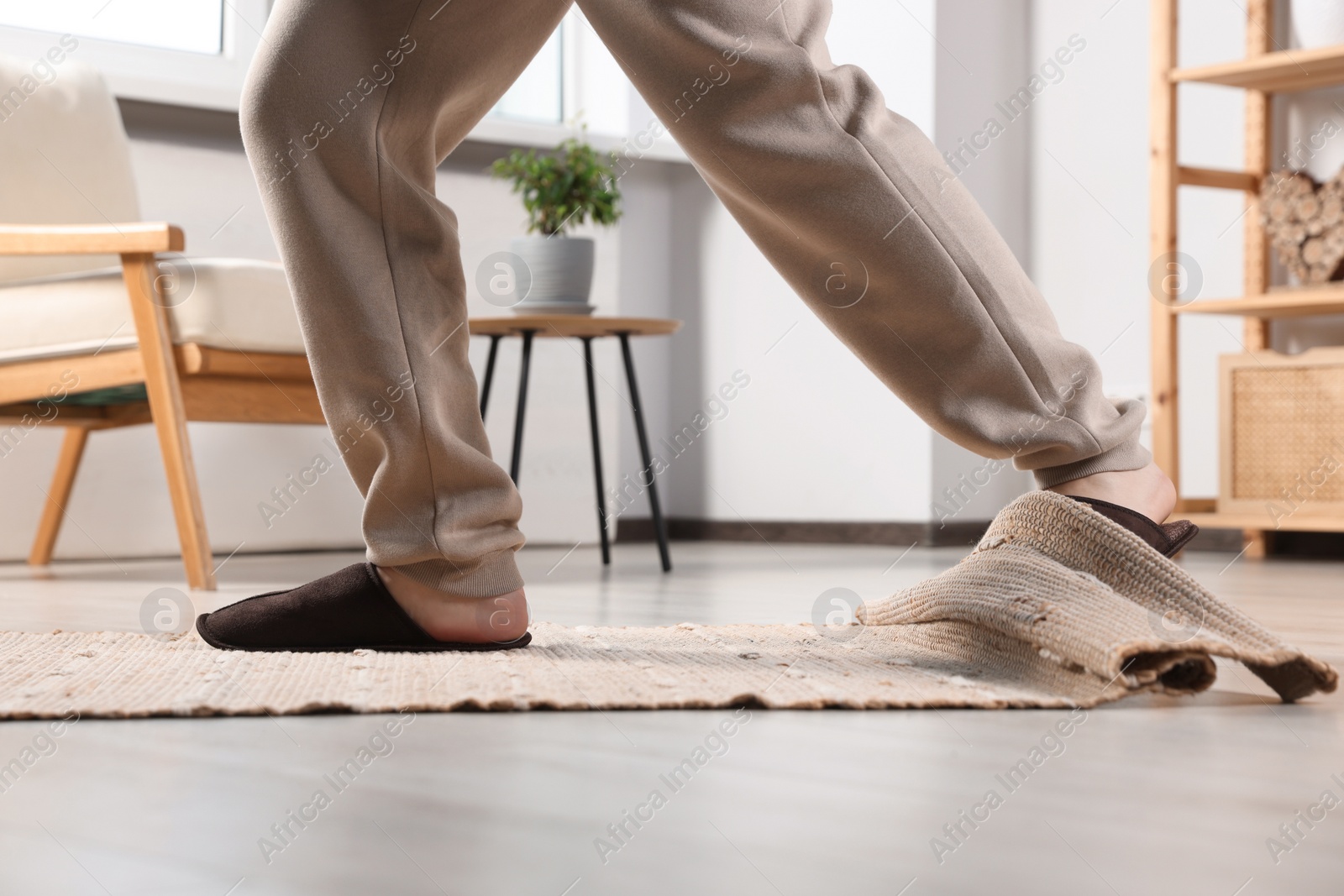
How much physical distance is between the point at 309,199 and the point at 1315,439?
7.20 feet

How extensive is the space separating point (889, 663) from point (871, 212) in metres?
0.30

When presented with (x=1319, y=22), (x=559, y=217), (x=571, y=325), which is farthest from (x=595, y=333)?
(x=1319, y=22)

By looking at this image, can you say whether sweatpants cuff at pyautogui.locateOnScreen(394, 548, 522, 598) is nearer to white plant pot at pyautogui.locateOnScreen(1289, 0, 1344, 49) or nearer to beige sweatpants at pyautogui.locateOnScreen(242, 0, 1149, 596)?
beige sweatpants at pyautogui.locateOnScreen(242, 0, 1149, 596)

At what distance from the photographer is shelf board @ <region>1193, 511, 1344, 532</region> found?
8.06ft

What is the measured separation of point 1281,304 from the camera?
2562 mm

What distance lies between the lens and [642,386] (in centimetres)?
363

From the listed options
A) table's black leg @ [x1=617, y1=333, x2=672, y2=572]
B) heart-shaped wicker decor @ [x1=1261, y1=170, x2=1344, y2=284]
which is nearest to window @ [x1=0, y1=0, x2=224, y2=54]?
table's black leg @ [x1=617, y1=333, x2=672, y2=572]

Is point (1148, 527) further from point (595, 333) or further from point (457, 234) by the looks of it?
point (595, 333)

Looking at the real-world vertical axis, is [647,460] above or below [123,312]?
below

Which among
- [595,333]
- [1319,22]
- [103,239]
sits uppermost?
[1319,22]

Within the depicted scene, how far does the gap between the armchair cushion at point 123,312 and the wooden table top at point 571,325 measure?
→ 15.9 inches

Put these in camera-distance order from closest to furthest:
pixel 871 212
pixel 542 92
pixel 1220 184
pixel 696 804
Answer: pixel 696 804
pixel 871 212
pixel 1220 184
pixel 542 92

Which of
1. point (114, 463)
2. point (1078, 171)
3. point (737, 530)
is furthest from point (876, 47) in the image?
point (114, 463)

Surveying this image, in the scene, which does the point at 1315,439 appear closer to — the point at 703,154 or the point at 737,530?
the point at 737,530
